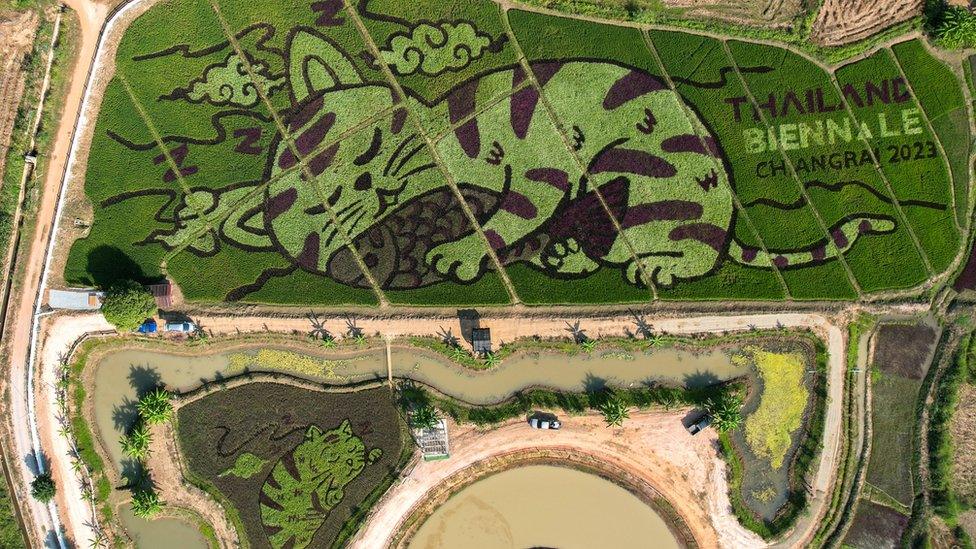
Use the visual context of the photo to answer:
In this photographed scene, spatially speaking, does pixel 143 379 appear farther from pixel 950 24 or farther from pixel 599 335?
pixel 950 24

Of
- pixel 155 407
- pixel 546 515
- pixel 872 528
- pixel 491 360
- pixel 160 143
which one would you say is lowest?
pixel 546 515

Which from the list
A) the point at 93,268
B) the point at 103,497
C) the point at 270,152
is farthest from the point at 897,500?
the point at 93,268

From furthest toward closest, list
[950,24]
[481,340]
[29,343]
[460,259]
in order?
[29,343], [460,259], [950,24], [481,340]

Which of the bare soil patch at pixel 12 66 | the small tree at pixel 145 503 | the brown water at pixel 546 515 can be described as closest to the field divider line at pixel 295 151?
the bare soil patch at pixel 12 66

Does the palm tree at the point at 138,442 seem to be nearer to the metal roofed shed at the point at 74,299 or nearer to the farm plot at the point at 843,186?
the metal roofed shed at the point at 74,299

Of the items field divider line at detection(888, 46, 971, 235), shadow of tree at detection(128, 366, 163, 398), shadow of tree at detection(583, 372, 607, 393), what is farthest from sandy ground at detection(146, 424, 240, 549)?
field divider line at detection(888, 46, 971, 235)

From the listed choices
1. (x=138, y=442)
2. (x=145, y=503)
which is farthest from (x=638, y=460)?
(x=138, y=442)

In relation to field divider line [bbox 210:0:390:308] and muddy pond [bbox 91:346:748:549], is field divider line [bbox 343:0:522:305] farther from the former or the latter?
field divider line [bbox 210:0:390:308]
